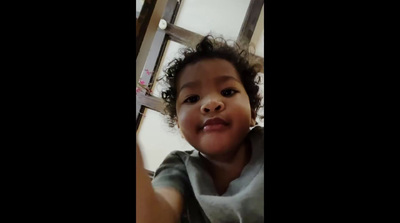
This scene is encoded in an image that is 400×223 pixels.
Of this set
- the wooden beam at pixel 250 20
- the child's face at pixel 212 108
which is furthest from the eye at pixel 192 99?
the wooden beam at pixel 250 20

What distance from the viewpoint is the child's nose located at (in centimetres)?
42

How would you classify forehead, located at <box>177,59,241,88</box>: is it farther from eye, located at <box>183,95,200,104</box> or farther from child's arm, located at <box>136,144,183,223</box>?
child's arm, located at <box>136,144,183,223</box>

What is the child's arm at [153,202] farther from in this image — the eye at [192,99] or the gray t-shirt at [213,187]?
the eye at [192,99]

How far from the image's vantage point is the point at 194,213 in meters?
0.44

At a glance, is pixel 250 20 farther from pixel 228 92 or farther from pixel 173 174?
pixel 173 174

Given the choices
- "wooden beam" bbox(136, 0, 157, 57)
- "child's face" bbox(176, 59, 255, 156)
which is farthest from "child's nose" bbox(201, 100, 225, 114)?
"wooden beam" bbox(136, 0, 157, 57)

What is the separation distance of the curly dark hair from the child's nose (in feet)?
0.20
